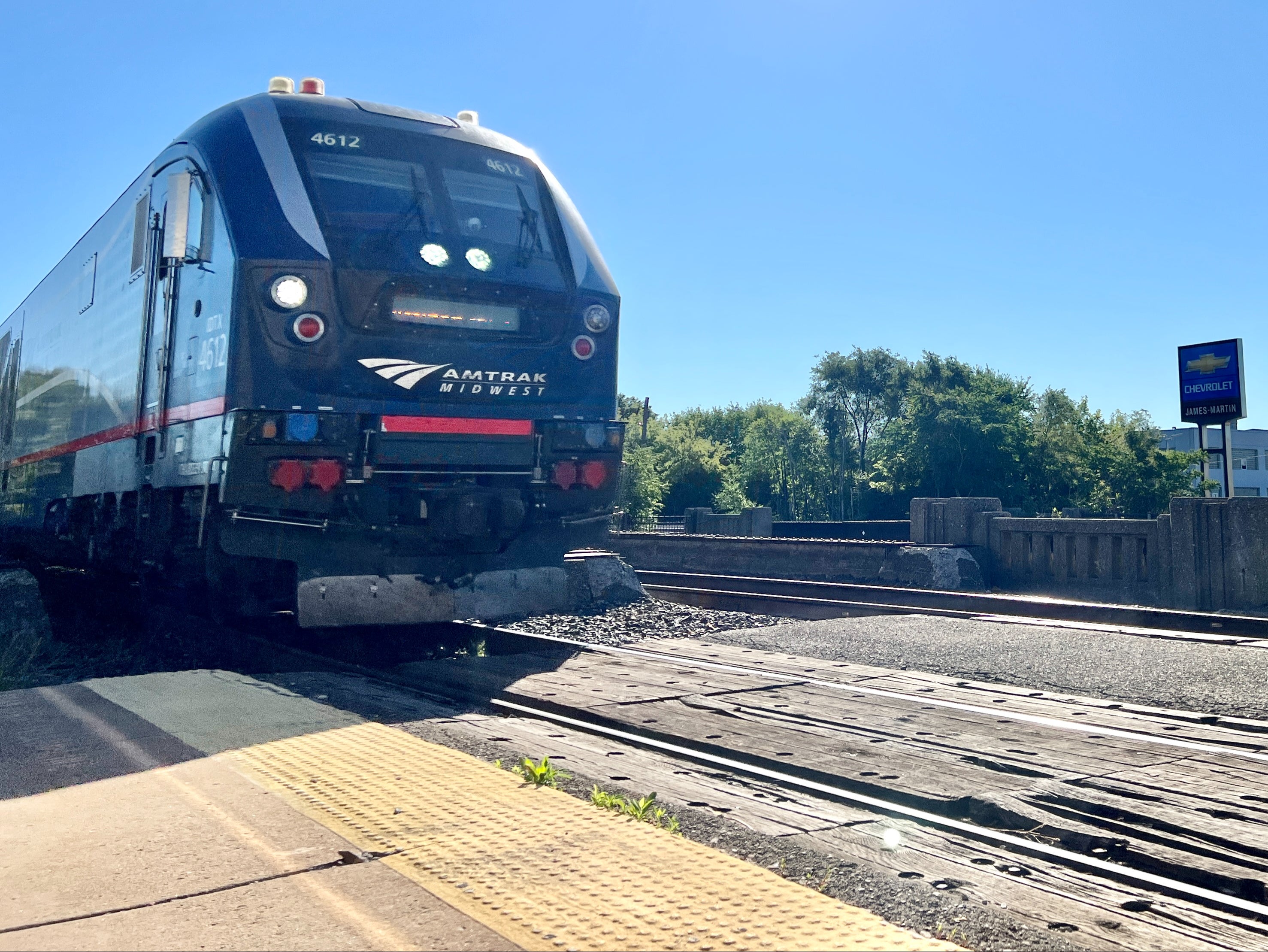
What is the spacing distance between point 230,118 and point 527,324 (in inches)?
93.1

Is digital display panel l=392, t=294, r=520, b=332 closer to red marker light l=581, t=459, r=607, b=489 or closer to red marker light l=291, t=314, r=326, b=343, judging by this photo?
red marker light l=291, t=314, r=326, b=343

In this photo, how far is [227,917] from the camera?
2609 mm

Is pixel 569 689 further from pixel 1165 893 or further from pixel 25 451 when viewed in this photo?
pixel 25 451

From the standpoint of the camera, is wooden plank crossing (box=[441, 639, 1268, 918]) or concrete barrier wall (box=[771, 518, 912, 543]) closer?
wooden plank crossing (box=[441, 639, 1268, 918])

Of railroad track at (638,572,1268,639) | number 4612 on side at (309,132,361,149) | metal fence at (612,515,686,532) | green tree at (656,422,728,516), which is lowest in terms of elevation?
railroad track at (638,572,1268,639)

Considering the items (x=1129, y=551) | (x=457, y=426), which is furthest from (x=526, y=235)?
(x=1129, y=551)

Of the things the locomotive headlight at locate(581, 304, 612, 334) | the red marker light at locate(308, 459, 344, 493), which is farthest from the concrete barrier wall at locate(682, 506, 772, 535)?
the red marker light at locate(308, 459, 344, 493)

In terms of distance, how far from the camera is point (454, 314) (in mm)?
7074

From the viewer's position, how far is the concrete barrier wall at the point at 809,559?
14484 mm

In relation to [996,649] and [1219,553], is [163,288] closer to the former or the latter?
[996,649]

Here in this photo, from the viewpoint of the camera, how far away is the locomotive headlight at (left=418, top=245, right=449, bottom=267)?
7.02 meters

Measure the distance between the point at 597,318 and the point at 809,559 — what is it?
9144mm

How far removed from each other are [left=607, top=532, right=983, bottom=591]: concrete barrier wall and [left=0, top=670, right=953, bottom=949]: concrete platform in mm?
9633

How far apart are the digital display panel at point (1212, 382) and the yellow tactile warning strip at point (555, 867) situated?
1488 cm
